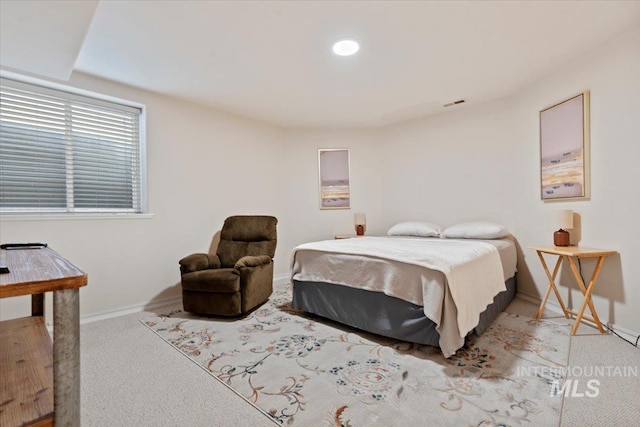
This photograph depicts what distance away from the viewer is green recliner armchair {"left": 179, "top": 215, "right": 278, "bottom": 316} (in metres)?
2.92

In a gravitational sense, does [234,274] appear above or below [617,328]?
above

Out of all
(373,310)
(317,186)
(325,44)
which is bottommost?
(373,310)

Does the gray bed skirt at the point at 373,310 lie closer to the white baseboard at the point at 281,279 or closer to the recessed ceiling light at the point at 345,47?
the white baseboard at the point at 281,279

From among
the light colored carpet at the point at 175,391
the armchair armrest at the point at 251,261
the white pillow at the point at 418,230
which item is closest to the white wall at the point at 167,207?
the light colored carpet at the point at 175,391

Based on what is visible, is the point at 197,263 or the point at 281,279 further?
the point at 281,279

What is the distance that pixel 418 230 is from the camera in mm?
4062

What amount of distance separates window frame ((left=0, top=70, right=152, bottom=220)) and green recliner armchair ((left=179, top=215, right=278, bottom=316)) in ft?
2.95

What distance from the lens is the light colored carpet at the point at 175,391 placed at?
1.51 meters

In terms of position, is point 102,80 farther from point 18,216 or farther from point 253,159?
point 253,159

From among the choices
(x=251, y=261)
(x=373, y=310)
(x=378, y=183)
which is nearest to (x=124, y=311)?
(x=251, y=261)

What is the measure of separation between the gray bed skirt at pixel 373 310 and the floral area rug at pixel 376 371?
0.09m

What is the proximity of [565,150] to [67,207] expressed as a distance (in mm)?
4902

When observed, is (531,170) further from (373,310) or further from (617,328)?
(373,310)

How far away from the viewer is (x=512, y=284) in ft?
11.1
